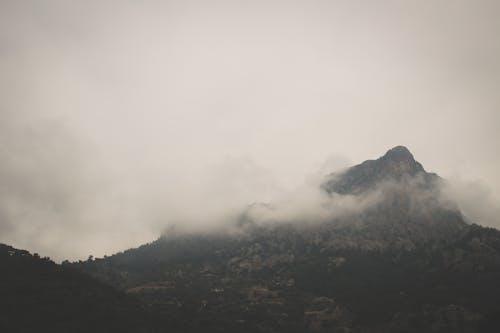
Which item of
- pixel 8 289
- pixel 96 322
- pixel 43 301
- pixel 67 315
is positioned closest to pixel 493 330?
pixel 96 322

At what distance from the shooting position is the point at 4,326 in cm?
16550

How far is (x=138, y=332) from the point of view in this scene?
196 metres

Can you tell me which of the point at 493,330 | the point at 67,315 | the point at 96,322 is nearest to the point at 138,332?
the point at 96,322

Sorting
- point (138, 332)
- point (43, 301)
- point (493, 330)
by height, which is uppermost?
point (43, 301)

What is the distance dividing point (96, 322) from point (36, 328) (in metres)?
27.2

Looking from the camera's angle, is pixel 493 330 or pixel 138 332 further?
pixel 138 332

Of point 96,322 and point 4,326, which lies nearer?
point 4,326

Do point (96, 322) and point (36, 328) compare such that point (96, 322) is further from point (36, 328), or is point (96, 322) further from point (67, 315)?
point (36, 328)

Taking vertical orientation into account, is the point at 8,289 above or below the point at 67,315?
above

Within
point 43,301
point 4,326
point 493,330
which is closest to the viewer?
point 4,326

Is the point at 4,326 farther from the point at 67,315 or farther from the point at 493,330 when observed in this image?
the point at 493,330

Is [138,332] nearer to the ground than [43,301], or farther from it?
nearer to the ground

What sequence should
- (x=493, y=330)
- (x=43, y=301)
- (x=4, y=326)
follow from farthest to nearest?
(x=43, y=301) < (x=493, y=330) < (x=4, y=326)

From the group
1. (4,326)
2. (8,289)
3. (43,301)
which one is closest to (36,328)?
(4,326)
